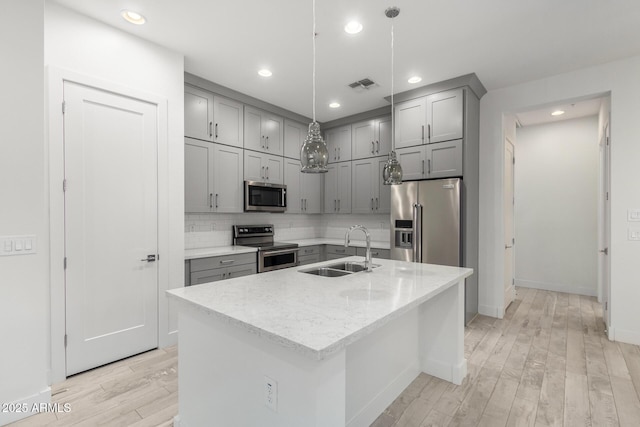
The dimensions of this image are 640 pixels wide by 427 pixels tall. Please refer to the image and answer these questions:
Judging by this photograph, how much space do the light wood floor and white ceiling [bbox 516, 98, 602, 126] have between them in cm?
304

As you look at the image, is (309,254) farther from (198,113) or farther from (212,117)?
(198,113)

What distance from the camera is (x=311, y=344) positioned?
1070 mm

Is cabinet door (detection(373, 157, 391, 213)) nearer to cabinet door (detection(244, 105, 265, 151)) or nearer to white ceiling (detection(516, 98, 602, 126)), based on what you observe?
cabinet door (detection(244, 105, 265, 151))

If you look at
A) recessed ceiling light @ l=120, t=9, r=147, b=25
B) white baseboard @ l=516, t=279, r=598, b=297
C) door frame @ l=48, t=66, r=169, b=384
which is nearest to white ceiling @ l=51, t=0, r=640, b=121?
recessed ceiling light @ l=120, t=9, r=147, b=25

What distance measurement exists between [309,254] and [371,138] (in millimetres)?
1987

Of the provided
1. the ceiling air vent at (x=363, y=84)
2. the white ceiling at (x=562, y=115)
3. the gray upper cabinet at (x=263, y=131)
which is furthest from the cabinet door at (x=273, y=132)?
the white ceiling at (x=562, y=115)

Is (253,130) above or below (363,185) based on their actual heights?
above

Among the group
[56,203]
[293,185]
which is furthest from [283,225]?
[56,203]

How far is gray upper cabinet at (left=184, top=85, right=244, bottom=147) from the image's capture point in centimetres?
346

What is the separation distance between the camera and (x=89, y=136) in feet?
8.13

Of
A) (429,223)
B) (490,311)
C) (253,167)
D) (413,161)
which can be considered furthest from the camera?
(253,167)

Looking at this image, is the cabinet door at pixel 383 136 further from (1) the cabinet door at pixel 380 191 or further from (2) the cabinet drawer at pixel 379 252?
(2) the cabinet drawer at pixel 379 252

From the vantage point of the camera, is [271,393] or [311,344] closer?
[311,344]

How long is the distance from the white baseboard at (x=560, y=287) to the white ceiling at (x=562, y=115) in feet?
8.89
